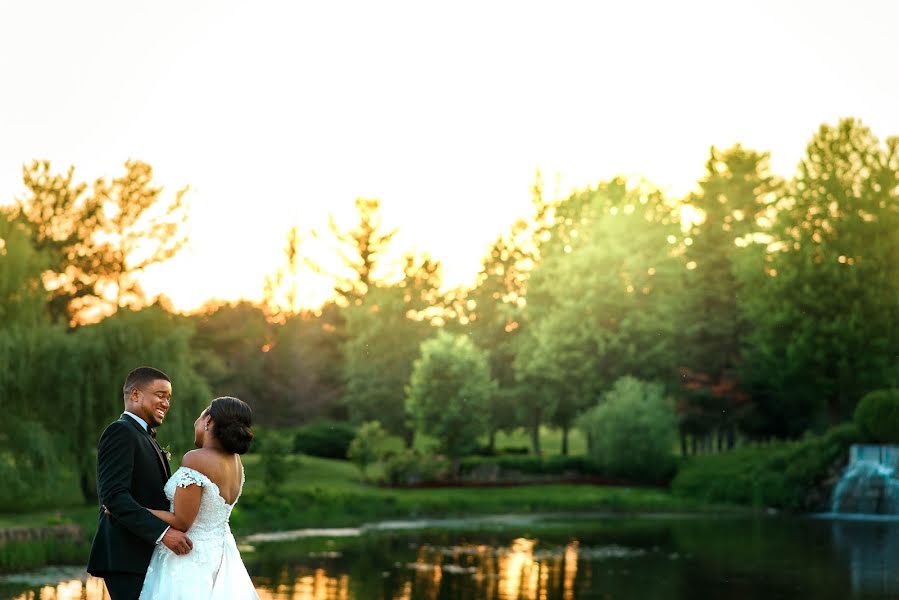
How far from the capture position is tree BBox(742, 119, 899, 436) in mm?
51625

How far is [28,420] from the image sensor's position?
30328 millimetres

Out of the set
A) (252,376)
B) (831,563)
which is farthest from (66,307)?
(831,563)

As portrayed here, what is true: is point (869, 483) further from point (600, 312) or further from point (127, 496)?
point (127, 496)

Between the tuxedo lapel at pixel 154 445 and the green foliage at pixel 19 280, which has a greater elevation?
the green foliage at pixel 19 280

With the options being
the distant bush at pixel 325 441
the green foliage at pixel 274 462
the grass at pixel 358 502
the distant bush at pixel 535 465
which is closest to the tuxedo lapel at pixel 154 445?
the grass at pixel 358 502

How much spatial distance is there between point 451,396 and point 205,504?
1592 inches

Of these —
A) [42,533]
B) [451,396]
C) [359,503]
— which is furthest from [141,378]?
[451,396]

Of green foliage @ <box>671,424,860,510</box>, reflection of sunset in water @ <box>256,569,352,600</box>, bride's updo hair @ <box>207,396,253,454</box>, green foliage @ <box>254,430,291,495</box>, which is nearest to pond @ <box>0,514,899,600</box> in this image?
reflection of sunset in water @ <box>256,569,352,600</box>

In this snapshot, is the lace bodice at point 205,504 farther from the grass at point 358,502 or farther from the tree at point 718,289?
the tree at point 718,289

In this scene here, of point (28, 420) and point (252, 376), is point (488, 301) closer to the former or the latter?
point (252, 376)

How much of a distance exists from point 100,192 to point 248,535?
27.0 metres

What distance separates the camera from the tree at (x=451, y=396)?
47.1m

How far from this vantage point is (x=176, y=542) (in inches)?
309

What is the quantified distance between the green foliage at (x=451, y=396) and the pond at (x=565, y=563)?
8709mm
